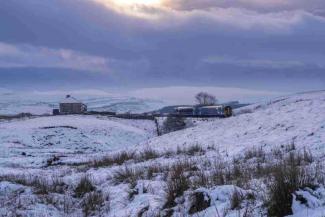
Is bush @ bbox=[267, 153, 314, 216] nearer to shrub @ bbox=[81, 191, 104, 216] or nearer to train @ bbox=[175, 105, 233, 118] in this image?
shrub @ bbox=[81, 191, 104, 216]

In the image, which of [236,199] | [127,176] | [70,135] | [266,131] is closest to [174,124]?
[70,135]

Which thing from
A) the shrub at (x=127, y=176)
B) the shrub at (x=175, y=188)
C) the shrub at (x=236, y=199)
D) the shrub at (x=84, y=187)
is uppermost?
the shrub at (x=236, y=199)

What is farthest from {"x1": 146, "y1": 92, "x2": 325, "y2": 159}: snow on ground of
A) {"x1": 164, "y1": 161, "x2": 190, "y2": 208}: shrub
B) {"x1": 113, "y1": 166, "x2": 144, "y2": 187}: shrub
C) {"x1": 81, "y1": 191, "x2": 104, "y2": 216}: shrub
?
{"x1": 81, "y1": 191, "x2": 104, "y2": 216}: shrub

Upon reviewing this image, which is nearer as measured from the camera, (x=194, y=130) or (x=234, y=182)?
(x=234, y=182)

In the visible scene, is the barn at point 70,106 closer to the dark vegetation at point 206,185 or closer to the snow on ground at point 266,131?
the snow on ground at point 266,131

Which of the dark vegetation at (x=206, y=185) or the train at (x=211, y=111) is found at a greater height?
the dark vegetation at (x=206, y=185)

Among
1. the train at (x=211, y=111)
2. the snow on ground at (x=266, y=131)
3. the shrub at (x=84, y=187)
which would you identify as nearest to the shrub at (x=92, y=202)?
the shrub at (x=84, y=187)

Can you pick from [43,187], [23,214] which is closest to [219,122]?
[43,187]

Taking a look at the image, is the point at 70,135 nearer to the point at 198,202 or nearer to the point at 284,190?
the point at 198,202

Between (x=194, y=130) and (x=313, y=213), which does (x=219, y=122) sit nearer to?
(x=194, y=130)

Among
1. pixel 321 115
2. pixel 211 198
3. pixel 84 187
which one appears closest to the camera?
pixel 211 198

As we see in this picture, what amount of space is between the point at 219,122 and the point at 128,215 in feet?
111

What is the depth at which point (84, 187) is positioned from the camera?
40.9 ft

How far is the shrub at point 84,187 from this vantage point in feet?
39.9
